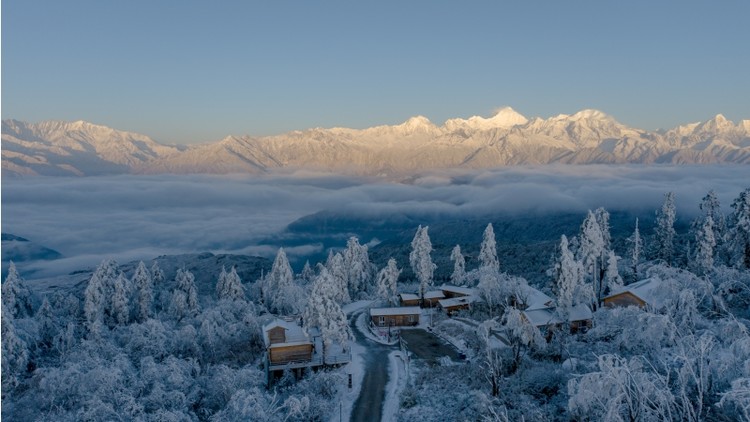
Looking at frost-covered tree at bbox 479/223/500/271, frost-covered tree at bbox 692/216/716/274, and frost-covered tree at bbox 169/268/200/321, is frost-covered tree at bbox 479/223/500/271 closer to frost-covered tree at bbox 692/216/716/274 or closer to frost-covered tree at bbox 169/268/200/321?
frost-covered tree at bbox 692/216/716/274

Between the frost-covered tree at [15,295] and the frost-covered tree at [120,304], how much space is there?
1207 cm

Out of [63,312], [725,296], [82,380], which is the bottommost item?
[63,312]

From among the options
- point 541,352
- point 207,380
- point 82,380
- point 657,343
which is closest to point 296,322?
point 207,380

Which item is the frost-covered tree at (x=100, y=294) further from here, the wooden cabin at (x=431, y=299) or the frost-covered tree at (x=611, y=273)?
the frost-covered tree at (x=611, y=273)

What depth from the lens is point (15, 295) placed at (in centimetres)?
7156

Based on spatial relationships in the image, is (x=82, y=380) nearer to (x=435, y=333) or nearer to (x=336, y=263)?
(x=435, y=333)

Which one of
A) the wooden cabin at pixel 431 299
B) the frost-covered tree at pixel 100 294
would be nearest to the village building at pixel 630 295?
the wooden cabin at pixel 431 299

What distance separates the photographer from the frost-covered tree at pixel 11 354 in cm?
5053

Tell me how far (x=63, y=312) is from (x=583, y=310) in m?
78.1

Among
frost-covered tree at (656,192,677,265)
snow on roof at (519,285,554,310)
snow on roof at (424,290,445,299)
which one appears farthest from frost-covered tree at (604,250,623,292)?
snow on roof at (424,290,445,299)

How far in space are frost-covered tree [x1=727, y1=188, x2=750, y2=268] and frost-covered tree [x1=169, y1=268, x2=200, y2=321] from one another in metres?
71.3

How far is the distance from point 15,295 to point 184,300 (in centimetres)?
2266

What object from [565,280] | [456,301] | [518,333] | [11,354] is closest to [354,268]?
[456,301]

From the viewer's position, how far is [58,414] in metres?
40.6
